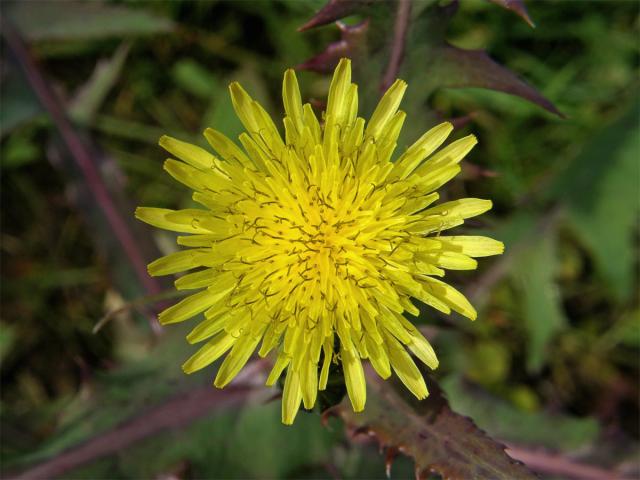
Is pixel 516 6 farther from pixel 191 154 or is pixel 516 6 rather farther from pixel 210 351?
pixel 210 351

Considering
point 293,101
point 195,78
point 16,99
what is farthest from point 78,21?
point 293,101

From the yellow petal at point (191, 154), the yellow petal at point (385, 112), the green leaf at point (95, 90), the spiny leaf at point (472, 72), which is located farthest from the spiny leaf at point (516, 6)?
the green leaf at point (95, 90)

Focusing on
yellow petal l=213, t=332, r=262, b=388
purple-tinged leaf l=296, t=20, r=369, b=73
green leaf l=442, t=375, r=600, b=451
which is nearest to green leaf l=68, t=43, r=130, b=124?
purple-tinged leaf l=296, t=20, r=369, b=73

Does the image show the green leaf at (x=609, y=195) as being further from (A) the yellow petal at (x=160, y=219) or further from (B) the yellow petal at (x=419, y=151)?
(A) the yellow petal at (x=160, y=219)

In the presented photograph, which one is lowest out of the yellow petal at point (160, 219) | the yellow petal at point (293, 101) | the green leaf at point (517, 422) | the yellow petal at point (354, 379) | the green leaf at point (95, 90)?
the green leaf at point (517, 422)

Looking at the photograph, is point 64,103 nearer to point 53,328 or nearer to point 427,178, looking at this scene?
point 53,328

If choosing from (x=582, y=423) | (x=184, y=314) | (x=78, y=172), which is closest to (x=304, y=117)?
(x=184, y=314)

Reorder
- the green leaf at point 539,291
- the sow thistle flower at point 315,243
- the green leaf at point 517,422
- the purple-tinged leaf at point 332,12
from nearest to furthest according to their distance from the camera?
the sow thistle flower at point 315,243 < the purple-tinged leaf at point 332,12 < the green leaf at point 517,422 < the green leaf at point 539,291
